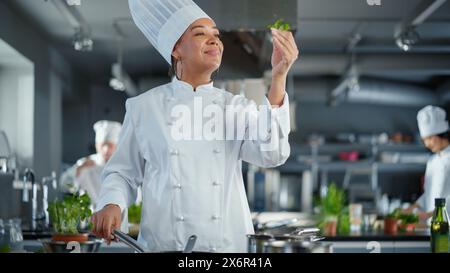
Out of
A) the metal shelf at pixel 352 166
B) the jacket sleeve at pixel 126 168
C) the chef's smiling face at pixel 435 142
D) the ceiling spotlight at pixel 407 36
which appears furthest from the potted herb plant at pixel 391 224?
the metal shelf at pixel 352 166

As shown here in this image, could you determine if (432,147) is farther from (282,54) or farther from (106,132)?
(282,54)

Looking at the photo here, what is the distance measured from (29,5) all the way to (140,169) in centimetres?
89

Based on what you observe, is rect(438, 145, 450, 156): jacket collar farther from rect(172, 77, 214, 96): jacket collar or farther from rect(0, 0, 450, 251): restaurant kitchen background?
rect(172, 77, 214, 96): jacket collar

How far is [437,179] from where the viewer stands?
2.98 metres

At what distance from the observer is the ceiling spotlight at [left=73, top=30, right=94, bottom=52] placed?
122 inches

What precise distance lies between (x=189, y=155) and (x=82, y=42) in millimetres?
1385

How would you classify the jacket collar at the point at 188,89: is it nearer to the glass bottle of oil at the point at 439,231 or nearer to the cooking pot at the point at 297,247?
the cooking pot at the point at 297,247

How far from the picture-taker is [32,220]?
12.0 ft

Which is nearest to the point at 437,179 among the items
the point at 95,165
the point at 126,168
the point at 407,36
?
the point at 407,36

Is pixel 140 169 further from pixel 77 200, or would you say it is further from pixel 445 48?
pixel 445 48

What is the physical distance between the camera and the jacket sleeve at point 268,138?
6.02 feet

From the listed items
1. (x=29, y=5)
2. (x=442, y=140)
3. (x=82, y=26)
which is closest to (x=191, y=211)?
(x=29, y=5)

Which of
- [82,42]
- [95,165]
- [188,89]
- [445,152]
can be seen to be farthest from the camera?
[95,165]

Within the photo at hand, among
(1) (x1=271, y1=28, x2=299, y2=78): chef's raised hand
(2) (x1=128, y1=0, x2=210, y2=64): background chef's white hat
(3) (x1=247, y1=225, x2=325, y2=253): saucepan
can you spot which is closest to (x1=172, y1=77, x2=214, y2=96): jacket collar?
(2) (x1=128, y1=0, x2=210, y2=64): background chef's white hat
